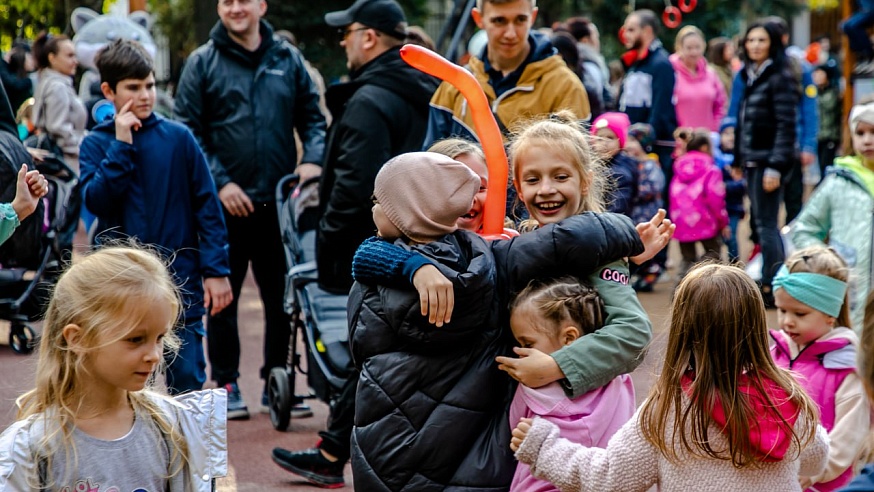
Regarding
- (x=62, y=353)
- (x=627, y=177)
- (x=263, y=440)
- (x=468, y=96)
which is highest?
(x=468, y=96)

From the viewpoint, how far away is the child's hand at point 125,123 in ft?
17.4

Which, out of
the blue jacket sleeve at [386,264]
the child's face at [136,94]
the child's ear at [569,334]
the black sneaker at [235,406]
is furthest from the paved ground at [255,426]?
the child's face at [136,94]

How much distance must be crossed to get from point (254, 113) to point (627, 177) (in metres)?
3.46

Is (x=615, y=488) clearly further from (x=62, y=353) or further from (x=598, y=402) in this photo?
(x=62, y=353)

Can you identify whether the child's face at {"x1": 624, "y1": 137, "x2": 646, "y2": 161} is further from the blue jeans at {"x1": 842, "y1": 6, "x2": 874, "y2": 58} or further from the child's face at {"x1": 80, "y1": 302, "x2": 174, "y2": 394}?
the child's face at {"x1": 80, "y1": 302, "x2": 174, "y2": 394}

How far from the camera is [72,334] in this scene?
3041mm

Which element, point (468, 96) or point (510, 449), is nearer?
point (510, 449)

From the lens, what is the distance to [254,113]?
7.00 m

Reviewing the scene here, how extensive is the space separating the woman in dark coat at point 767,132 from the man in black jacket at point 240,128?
13.9ft

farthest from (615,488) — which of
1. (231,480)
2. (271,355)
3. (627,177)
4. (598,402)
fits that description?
(627,177)

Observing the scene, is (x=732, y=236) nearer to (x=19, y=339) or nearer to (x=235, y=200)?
(x=235, y=200)

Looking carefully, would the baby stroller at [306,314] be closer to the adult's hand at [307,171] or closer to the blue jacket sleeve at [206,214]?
the adult's hand at [307,171]

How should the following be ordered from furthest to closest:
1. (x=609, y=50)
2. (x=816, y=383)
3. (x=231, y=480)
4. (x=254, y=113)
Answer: (x=609, y=50) < (x=254, y=113) < (x=231, y=480) < (x=816, y=383)

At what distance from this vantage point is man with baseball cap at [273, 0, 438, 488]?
18.6 feet
